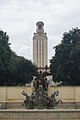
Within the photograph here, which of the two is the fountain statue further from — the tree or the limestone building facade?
the limestone building facade

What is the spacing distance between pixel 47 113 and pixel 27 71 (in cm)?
6396

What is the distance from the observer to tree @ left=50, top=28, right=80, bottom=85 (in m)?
57.0

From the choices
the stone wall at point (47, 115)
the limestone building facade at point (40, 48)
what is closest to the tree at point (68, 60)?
the stone wall at point (47, 115)

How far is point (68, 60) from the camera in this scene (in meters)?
58.2

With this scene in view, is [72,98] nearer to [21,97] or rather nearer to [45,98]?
[21,97]

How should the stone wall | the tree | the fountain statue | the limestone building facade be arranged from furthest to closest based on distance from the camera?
1. the limestone building facade
2. the tree
3. the fountain statue
4. the stone wall

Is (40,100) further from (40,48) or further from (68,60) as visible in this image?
(40,48)

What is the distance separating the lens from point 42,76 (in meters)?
33.4

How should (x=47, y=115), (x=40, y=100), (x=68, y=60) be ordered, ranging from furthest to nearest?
(x=68, y=60), (x=40, y=100), (x=47, y=115)

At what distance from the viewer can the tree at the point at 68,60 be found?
57000mm

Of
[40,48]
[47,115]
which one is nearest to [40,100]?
[47,115]

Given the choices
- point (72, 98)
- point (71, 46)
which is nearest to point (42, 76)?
point (72, 98)

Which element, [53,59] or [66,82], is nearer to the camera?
[66,82]

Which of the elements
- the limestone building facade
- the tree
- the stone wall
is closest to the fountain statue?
the stone wall
